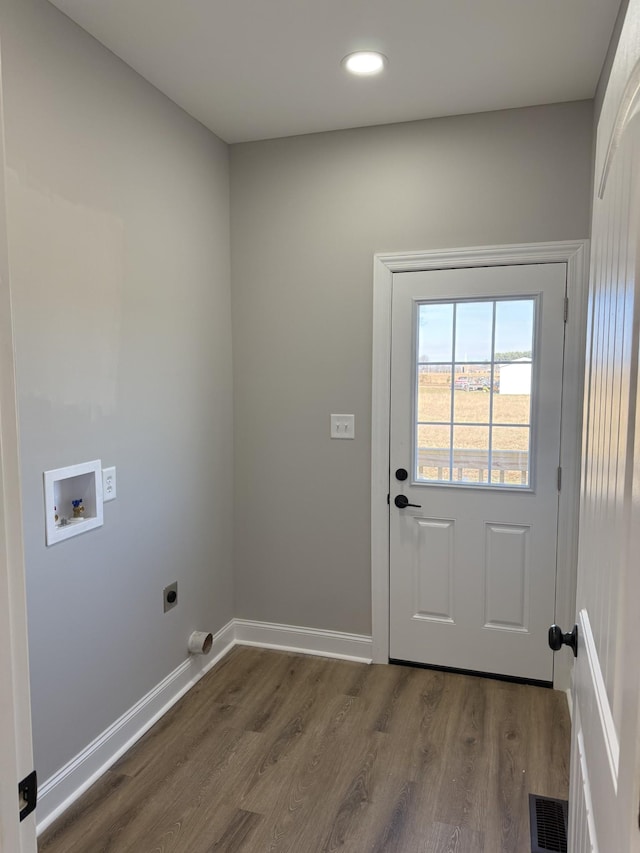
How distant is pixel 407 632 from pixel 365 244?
2.00m

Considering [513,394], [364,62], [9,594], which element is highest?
[364,62]

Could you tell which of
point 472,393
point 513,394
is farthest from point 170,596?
point 513,394

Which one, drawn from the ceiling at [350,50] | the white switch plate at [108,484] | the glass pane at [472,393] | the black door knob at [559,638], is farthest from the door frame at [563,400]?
the black door knob at [559,638]

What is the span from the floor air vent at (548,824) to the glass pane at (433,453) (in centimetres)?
137

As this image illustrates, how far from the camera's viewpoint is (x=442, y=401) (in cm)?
284

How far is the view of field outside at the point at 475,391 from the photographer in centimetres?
271

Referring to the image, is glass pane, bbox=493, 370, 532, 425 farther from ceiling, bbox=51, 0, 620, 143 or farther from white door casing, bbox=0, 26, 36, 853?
white door casing, bbox=0, 26, 36, 853

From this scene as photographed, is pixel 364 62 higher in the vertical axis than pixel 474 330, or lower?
higher

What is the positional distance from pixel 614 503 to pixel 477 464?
6.85 ft

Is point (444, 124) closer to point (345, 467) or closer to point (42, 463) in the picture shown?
point (345, 467)

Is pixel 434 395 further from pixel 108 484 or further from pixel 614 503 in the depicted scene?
pixel 614 503

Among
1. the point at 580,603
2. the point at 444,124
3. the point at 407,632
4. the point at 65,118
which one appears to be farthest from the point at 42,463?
the point at 444,124

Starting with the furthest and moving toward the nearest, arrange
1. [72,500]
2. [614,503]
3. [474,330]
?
[474,330] → [72,500] → [614,503]

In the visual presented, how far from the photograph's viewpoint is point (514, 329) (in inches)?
106
